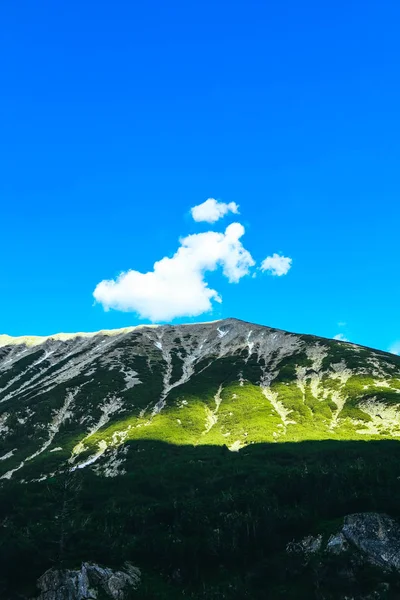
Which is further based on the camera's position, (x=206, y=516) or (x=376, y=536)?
(x=206, y=516)

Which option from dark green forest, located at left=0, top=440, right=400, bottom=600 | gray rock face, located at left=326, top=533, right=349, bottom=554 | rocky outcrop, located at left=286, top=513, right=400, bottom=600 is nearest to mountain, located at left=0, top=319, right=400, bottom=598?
dark green forest, located at left=0, top=440, right=400, bottom=600

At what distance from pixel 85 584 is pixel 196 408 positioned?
98.3 m

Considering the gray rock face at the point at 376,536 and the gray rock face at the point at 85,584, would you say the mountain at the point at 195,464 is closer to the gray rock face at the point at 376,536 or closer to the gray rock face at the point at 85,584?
the gray rock face at the point at 85,584

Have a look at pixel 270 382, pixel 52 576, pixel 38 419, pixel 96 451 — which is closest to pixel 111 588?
pixel 52 576

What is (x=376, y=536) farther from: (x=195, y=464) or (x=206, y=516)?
(x=195, y=464)

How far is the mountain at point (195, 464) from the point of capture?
67.1m

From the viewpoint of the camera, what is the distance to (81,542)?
220 ft

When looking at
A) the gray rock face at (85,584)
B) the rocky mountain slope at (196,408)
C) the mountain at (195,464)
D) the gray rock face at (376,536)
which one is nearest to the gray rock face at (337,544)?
the gray rock face at (376,536)

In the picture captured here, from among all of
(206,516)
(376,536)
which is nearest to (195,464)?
(206,516)

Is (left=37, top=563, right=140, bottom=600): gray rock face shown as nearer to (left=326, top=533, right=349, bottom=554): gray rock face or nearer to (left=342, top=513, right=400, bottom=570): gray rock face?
(left=326, top=533, right=349, bottom=554): gray rock face

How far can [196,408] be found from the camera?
503 ft

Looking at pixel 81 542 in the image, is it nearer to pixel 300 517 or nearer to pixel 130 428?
pixel 300 517

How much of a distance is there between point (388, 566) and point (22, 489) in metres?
75.6

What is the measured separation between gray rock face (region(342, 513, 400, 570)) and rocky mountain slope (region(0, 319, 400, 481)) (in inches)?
2092
